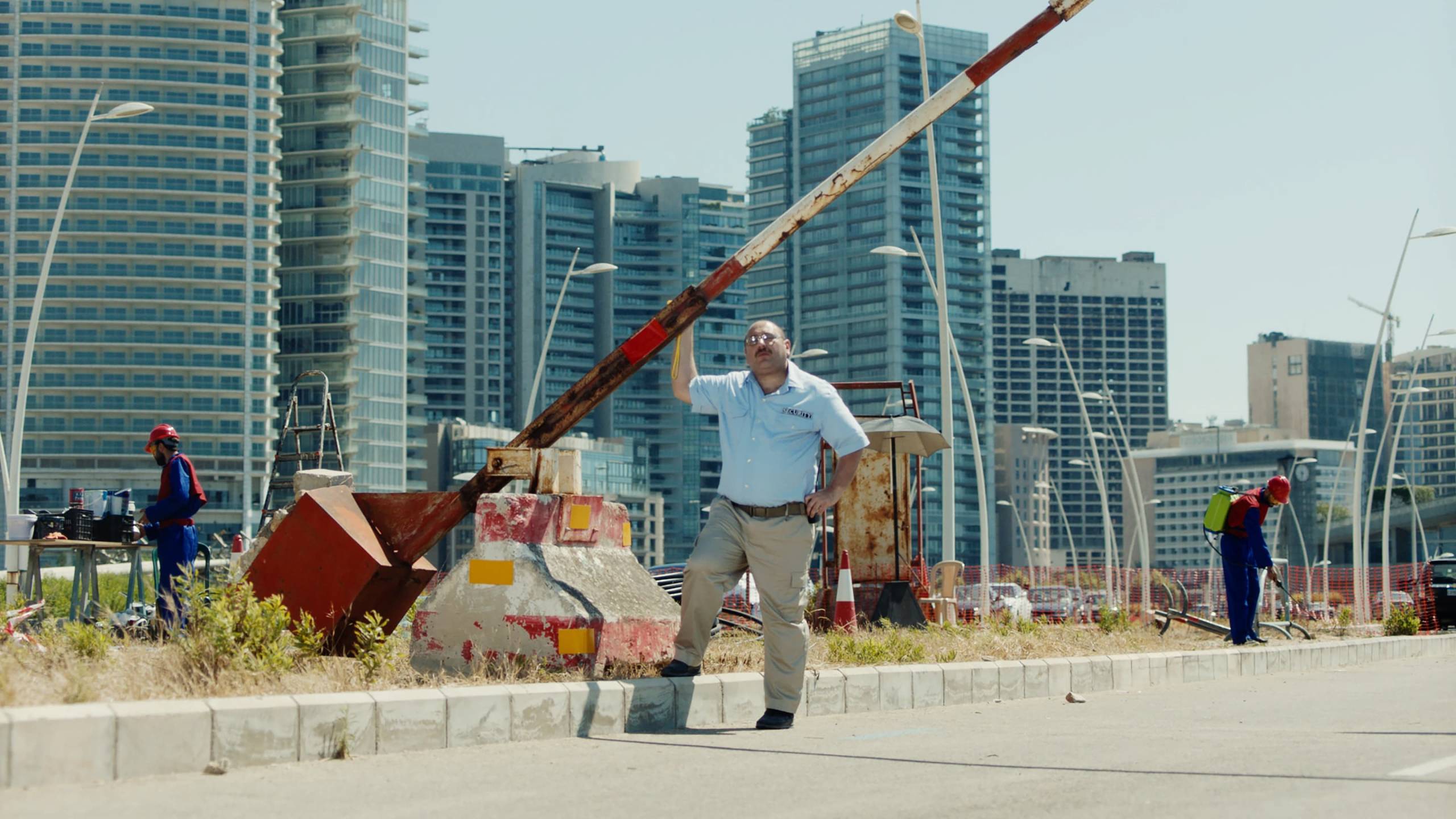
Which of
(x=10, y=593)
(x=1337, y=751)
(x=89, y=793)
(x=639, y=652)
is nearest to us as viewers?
(x=89, y=793)

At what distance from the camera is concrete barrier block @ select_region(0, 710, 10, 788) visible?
18.3 ft

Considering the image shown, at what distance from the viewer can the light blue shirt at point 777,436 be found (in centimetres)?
829

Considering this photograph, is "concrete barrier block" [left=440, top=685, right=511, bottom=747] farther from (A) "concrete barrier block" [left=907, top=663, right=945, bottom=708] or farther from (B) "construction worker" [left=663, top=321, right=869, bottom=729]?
(A) "concrete barrier block" [left=907, top=663, right=945, bottom=708]

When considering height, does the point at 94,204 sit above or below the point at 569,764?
above

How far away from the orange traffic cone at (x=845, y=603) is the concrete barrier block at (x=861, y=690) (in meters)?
→ 2.99

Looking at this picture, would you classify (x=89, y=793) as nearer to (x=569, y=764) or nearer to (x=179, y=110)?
(x=569, y=764)

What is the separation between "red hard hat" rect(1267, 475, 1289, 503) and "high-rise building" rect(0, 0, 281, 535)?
12119 centimetres

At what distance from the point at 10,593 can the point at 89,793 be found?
1144cm

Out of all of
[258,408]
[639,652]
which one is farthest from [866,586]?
[258,408]

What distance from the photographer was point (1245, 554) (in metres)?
15.2

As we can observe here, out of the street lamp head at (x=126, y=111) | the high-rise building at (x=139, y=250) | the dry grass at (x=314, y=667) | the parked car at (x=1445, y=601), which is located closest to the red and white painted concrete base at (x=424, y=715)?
the dry grass at (x=314, y=667)

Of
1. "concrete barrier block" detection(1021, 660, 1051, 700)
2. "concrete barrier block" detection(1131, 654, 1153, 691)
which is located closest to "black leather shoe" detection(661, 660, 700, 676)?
"concrete barrier block" detection(1021, 660, 1051, 700)

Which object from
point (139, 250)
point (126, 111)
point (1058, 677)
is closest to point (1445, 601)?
point (1058, 677)

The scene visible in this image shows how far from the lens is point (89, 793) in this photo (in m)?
5.62
